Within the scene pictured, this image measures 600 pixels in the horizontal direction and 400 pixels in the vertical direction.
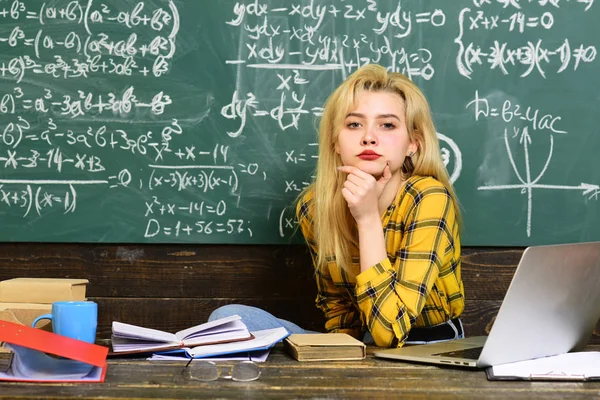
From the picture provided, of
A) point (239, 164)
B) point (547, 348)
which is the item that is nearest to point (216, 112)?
point (239, 164)

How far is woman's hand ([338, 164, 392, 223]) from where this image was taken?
1.83m

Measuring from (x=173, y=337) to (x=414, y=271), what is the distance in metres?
0.60

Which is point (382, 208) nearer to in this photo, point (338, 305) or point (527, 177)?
point (338, 305)

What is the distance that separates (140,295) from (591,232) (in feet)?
5.36

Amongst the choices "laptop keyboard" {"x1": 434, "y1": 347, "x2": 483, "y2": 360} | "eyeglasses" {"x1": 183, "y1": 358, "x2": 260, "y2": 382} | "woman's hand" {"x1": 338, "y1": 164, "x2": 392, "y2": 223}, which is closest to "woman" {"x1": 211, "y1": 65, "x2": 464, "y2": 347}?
"woman's hand" {"x1": 338, "y1": 164, "x2": 392, "y2": 223}

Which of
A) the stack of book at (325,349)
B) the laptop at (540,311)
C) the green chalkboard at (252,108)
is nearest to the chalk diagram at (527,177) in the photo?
the green chalkboard at (252,108)

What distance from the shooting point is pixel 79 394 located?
113 centimetres

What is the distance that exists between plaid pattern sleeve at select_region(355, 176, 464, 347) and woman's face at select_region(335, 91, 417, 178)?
108mm

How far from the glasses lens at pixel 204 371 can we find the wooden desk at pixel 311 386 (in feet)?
0.05

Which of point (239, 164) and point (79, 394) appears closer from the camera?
point (79, 394)

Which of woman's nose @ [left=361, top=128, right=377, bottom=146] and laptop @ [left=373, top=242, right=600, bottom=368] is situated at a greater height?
woman's nose @ [left=361, top=128, right=377, bottom=146]

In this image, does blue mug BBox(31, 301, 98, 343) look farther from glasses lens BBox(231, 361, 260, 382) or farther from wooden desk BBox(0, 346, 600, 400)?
glasses lens BBox(231, 361, 260, 382)

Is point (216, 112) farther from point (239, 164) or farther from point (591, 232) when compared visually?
point (591, 232)

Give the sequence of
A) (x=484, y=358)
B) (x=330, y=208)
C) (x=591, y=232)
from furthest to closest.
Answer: (x=591, y=232)
(x=330, y=208)
(x=484, y=358)
